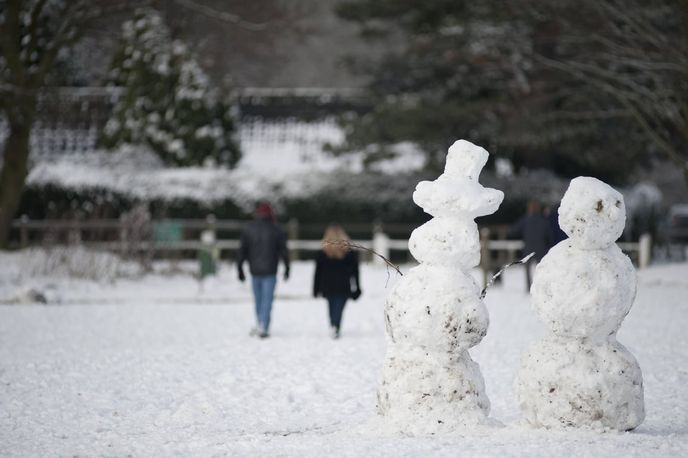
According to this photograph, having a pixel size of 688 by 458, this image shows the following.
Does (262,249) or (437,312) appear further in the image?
(262,249)

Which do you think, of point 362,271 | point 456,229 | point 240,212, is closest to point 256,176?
point 240,212

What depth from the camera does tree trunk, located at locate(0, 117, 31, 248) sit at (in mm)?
26688

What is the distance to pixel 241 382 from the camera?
10672 millimetres

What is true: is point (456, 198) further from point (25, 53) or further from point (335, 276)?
point (25, 53)

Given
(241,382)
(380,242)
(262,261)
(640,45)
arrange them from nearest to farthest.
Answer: (241,382), (262,261), (640,45), (380,242)

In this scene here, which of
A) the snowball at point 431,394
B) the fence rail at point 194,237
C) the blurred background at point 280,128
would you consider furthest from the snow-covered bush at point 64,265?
the snowball at point 431,394

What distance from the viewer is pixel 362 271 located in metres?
28.2

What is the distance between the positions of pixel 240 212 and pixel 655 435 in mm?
24367

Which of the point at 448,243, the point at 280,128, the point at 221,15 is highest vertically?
the point at 221,15

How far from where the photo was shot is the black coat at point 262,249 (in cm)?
1455

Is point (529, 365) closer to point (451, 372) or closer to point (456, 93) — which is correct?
point (451, 372)

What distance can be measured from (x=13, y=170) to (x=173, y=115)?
6.39 meters

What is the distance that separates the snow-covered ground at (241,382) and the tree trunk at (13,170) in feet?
22.8

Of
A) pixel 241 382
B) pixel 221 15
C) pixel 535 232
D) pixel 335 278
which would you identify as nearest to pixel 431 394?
pixel 241 382
